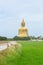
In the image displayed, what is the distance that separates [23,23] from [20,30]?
2.51m

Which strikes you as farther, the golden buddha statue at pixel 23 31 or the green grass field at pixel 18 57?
the golden buddha statue at pixel 23 31

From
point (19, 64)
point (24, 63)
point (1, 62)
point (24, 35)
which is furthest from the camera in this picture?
point (24, 35)

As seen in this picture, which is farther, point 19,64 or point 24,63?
point 24,63

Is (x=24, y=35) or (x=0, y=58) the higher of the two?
(x=24, y=35)

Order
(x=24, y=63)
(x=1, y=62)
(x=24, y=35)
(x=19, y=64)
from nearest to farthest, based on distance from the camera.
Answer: (x=1, y=62) → (x=19, y=64) → (x=24, y=63) → (x=24, y=35)

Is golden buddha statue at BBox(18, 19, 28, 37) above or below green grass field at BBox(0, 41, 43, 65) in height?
above

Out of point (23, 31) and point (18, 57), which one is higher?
point (23, 31)

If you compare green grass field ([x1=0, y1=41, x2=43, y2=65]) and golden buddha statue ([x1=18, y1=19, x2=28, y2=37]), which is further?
golden buddha statue ([x1=18, y1=19, x2=28, y2=37])

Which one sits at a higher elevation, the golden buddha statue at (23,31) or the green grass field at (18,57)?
the golden buddha statue at (23,31)

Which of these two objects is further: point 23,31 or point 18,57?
point 23,31

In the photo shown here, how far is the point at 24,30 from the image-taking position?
81.4 m

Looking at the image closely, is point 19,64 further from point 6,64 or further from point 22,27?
point 22,27

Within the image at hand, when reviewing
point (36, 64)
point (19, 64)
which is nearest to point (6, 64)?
point (19, 64)

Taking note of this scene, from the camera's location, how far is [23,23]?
8262 centimetres
